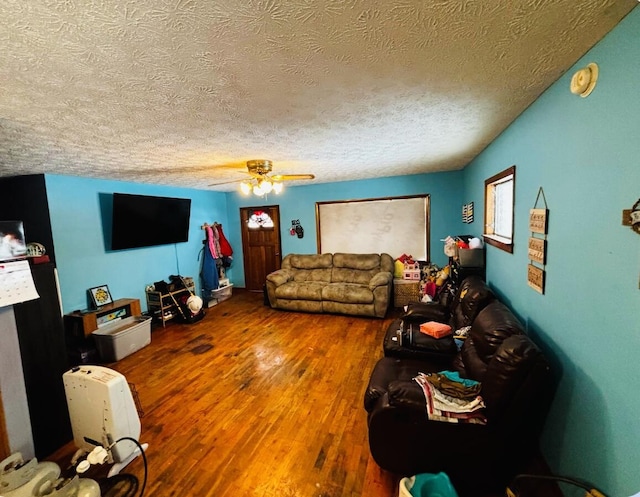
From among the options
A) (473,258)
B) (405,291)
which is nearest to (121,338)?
(405,291)

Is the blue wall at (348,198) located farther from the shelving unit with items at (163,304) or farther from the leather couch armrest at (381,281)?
the shelving unit with items at (163,304)

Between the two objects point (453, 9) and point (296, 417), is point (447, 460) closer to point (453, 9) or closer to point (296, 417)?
point (296, 417)

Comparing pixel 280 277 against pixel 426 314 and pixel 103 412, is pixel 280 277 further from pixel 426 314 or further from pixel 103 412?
pixel 103 412

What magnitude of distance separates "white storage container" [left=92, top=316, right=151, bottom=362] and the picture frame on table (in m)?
0.36

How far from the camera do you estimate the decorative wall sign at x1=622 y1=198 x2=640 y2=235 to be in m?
0.95

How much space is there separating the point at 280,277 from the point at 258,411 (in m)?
2.86

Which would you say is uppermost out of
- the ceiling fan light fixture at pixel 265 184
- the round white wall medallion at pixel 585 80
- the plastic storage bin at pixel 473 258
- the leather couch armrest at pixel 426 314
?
the round white wall medallion at pixel 585 80

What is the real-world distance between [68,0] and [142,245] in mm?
4117

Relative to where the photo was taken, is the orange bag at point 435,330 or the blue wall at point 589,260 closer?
the blue wall at point 589,260

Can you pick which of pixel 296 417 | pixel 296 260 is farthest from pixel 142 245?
pixel 296 417

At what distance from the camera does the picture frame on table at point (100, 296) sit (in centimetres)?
368

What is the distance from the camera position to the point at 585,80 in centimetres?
119

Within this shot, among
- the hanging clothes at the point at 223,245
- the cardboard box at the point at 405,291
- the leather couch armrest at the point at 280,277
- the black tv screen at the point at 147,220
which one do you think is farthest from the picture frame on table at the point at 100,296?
the cardboard box at the point at 405,291

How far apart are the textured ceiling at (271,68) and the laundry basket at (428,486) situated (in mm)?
2011
